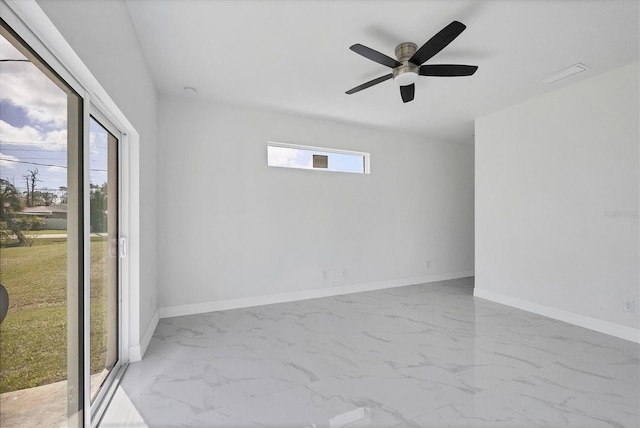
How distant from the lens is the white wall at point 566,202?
9.87ft

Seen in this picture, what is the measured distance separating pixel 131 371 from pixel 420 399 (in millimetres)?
2163

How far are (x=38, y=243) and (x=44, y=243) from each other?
0.13 feet

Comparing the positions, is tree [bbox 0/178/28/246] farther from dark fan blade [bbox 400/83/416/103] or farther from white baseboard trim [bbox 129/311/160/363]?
A: dark fan blade [bbox 400/83/416/103]

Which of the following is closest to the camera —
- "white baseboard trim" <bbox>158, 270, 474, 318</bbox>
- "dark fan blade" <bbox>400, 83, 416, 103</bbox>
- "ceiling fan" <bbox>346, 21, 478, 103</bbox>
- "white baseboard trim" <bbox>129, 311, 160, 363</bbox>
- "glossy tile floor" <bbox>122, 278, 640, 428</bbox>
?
"glossy tile floor" <bbox>122, 278, 640, 428</bbox>

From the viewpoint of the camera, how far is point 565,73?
307 cm

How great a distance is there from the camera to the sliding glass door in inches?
40.9

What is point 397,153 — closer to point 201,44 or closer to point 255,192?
point 255,192

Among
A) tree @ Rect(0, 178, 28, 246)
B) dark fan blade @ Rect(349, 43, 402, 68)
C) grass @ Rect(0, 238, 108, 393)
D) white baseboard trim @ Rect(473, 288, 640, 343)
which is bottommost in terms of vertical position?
white baseboard trim @ Rect(473, 288, 640, 343)

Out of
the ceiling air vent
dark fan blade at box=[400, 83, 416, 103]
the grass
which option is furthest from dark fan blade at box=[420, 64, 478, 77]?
the grass

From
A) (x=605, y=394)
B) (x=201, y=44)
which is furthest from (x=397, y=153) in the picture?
(x=605, y=394)

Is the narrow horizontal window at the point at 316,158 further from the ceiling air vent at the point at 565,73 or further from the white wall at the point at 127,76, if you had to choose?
the ceiling air vent at the point at 565,73

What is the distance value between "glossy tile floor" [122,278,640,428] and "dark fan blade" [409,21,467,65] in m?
2.41

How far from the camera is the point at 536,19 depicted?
2.24 meters

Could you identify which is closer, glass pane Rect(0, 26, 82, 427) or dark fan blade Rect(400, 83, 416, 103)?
glass pane Rect(0, 26, 82, 427)
